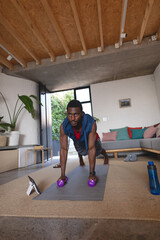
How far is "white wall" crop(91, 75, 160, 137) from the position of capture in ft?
16.1

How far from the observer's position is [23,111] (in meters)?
4.17

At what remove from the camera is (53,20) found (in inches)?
101

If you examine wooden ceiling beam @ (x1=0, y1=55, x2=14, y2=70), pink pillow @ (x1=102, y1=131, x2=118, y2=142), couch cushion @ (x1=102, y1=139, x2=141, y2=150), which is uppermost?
wooden ceiling beam @ (x1=0, y1=55, x2=14, y2=70)

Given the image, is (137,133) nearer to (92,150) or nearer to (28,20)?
(92,150)

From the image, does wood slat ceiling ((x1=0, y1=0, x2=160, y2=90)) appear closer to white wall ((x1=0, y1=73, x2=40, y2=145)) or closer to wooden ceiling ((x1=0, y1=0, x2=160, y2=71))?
wooden ceiling ((x1=0, y1=0, x2=160, y2=71))

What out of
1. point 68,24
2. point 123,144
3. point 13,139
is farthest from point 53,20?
point 123,144

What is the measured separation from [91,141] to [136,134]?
307 cm

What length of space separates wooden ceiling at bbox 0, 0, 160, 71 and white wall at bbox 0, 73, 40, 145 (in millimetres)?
589

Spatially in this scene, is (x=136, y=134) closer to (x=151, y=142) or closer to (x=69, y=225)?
(x=151, y=142)

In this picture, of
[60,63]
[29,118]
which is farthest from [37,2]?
[29,118]

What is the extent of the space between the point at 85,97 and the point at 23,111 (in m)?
2.78

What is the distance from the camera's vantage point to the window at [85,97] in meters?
5.80

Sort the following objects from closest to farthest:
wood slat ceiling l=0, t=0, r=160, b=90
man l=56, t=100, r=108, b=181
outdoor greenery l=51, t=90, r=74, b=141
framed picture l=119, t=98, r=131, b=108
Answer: man l=56, t=100, r=108, b=181
wood slat ceiling l=0, t=0, r=160, b=90
framed picture l=119, t=98, r=131, b=108
outdoor greenery l=51, t=90, r=74, b=141

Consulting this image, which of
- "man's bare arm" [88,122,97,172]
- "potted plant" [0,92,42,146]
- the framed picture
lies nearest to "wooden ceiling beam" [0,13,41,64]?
"potted plant" [0,92,42,146]
